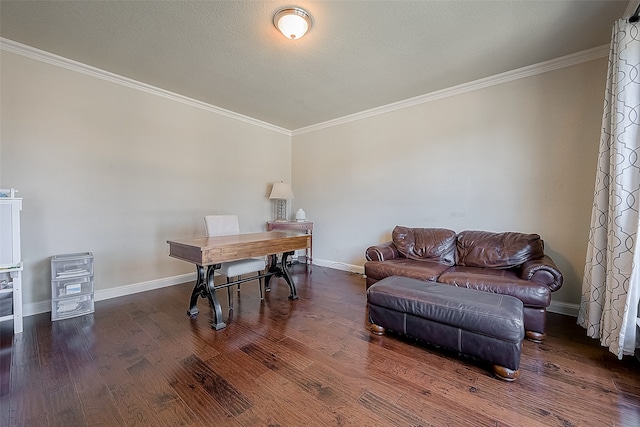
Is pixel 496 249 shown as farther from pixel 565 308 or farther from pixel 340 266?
pixel 340 266

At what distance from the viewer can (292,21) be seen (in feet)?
6.77

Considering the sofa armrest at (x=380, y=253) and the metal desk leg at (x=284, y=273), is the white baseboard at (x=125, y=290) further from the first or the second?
the sofa armrest at (x=380, y=253)

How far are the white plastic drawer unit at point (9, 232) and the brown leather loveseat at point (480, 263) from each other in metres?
3.32

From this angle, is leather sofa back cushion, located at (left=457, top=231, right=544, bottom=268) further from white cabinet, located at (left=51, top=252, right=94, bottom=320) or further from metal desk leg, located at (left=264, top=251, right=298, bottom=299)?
white cabinet, located at (left=51, top=252, right=94, bottom=320)

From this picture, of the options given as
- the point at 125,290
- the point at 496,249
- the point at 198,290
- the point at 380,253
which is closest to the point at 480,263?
the point at 496,249

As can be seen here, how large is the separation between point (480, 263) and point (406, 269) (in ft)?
2.77

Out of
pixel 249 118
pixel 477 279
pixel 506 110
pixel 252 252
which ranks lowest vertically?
pixel 477 279

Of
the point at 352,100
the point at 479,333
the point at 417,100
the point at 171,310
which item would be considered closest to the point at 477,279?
the point at 479,333

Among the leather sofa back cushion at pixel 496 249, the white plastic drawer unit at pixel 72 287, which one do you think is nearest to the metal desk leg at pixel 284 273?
the white plastic drawer unit at pixel 72 287

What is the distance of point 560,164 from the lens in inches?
109

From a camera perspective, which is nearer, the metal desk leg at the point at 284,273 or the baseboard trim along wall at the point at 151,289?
the baseboard trim along wall at the point at 151,289

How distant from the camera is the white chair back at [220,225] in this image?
9.77 ft

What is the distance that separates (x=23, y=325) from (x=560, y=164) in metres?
5.59

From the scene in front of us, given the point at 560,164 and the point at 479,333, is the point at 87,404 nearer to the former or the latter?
the point at 479,333
